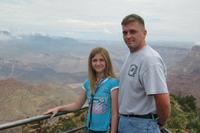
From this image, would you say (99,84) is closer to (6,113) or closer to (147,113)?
(147,113)

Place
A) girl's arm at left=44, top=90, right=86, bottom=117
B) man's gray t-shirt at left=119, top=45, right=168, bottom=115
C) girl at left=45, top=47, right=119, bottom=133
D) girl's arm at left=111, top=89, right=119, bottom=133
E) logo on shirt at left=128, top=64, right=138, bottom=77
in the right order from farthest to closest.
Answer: girl's arm at left=44, top=90, right=86, bottom=117 < girl at left=45, top=47, right=119, bottom=133 < girl's arm at left=111, top=89, right=119, bottom=133 < logo on shirt at left=128, top=64, right=138, bottom=77 < man's gray t-shirt at left=119, top=45, right=168, bottom=115

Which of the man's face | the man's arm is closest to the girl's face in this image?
the man's face

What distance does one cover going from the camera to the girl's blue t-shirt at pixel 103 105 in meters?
3.93

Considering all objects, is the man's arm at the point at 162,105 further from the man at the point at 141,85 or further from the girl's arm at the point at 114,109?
the girl's arm at the point at 114,109

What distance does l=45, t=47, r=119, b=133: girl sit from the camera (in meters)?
3.94

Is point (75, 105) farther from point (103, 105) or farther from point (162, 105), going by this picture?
point (162, 105)

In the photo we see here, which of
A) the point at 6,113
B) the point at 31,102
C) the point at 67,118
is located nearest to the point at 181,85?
the point at 31,102

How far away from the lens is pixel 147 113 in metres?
3.48

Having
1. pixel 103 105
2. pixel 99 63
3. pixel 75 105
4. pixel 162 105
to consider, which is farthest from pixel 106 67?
pixel 162 105

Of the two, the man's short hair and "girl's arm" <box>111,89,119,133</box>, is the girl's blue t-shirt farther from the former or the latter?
the man's short hair

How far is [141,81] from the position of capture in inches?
133

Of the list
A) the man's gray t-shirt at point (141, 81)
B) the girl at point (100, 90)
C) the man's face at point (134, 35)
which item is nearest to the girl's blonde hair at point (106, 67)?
the girl at point (100, 90)

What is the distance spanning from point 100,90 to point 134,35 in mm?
747

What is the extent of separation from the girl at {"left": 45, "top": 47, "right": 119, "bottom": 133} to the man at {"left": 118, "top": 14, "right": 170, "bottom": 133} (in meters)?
0.30
